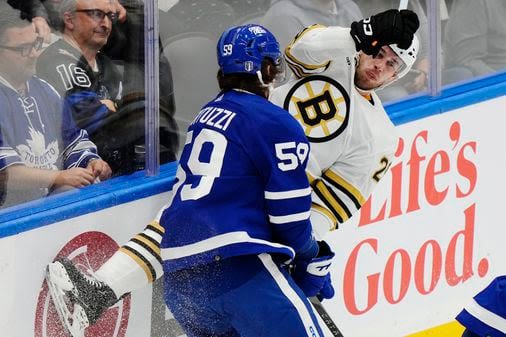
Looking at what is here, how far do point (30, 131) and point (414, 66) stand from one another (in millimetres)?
1497

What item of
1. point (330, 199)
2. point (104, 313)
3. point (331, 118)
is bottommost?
point (104, 313)

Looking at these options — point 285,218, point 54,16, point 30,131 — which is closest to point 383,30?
point 285,218

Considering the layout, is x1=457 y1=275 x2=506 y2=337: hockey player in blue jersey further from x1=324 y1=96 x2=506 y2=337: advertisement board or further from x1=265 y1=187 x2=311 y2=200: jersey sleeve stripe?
x1=324 y1=96 x2=506 y2=337: advertisement board

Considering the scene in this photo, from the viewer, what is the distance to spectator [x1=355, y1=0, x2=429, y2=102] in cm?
439

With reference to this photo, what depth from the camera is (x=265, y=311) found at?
335cm

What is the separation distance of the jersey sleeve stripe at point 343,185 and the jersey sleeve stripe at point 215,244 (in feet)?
1.29

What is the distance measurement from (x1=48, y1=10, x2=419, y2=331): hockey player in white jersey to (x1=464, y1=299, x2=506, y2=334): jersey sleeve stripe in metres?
0.59

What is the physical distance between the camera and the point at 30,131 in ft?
11.5

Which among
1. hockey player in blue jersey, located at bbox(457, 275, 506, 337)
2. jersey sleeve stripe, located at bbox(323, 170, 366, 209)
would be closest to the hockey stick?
jersey sleeve stripe, located at bbox(323, 170, 366, 209)

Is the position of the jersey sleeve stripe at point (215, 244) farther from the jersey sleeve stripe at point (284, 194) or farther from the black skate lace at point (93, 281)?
the black skate lace at point (93, 281)

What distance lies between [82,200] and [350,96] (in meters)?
0.78

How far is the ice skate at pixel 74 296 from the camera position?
3.46m

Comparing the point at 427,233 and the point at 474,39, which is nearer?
the point at 427,233

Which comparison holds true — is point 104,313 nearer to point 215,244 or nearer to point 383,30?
point 215,244
